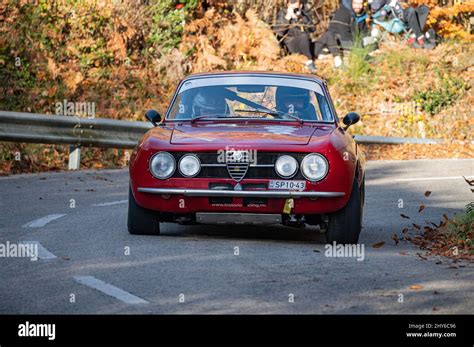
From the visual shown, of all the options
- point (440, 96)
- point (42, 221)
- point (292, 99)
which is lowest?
point (440, 96)

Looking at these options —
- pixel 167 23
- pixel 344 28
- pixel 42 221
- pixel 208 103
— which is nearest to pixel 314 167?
pixel 208 103

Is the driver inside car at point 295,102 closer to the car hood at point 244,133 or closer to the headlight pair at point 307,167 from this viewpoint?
the car hood at point 244,133

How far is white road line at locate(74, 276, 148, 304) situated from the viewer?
7.83 meters

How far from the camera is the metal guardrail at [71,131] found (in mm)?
18266

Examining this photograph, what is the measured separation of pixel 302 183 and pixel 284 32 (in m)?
18.2

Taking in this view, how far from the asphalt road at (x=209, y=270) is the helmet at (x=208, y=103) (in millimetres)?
1129

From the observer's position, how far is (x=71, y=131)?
18844mm

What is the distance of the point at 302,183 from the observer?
10328 millimetres

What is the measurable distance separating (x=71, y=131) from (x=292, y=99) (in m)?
7.56

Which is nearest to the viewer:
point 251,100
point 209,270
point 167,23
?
point 209,270

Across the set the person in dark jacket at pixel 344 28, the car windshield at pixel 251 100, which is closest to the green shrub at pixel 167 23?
the person in dark jacket at pixel 344 28

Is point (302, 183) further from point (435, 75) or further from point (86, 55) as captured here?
point (435, 75)

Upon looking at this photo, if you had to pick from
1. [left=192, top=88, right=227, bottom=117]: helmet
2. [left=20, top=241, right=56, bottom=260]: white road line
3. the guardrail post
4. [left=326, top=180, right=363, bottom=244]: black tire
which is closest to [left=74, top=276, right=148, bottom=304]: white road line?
[left=20, top=241, right=56, bottom=260]: white road line

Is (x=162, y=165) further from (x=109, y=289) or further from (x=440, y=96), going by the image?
(x=440, y=96)
